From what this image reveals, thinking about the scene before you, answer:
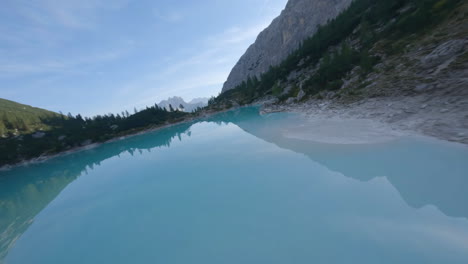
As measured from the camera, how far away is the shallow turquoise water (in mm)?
4141

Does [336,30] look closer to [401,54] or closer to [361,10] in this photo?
[361,10]

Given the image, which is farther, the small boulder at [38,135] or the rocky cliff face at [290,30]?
the rocky cliff face at [290,30]

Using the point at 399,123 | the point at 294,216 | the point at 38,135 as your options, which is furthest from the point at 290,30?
the point at 38,135

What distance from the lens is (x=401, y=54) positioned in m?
20.1

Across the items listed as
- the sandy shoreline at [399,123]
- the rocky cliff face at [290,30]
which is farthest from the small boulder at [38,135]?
the sandy shoreline at [399,123]

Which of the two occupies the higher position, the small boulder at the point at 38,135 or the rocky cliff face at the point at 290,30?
the rocky cliff face at the point at 290,30

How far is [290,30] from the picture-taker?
11925cm

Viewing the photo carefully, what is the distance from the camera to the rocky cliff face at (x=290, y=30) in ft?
334

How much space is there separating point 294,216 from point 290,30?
143m

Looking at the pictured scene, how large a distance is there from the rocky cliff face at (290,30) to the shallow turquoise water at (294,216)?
327ft

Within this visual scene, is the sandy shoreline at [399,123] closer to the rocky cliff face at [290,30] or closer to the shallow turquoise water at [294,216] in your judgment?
the shallow turquoise water at [294,216]

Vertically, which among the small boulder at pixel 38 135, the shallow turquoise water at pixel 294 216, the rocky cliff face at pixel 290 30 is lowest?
the shallow turquoise water at pixel 294 216

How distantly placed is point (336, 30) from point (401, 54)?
145 feet

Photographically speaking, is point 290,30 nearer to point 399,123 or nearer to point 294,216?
point 399,123
